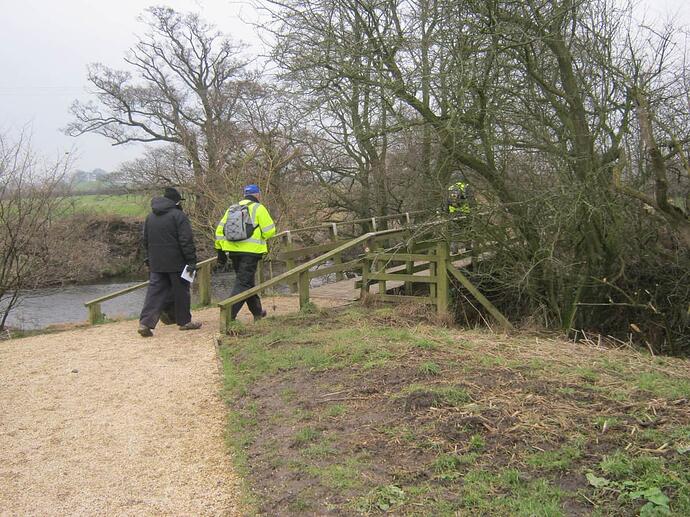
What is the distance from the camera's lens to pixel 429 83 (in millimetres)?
9812

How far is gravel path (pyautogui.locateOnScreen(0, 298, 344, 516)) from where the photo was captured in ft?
12.2

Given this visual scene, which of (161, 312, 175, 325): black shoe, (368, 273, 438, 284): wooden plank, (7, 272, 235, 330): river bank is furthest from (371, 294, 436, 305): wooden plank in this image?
(7, 272, 235, 330): river bank

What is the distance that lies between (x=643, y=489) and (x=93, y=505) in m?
3.02


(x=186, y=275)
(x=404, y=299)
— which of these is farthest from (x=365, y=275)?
(x=186, y=275)

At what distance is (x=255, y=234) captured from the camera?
8039 millimetres

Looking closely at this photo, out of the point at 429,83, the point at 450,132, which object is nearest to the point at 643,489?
the point at 450,132

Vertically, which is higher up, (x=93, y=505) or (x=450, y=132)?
(x=450, y=132)

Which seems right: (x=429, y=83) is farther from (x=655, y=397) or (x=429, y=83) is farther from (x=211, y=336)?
(x=655, y=397)

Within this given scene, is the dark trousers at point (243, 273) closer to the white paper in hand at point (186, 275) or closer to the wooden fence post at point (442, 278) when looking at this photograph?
the white paper in hand at point (186, 275)

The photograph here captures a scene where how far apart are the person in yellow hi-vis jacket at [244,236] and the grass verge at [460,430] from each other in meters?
2.02

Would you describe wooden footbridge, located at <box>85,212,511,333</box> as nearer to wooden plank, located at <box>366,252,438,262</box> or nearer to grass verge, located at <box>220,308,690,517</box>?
wooden plank, located at <box>366,252,438,262</box>

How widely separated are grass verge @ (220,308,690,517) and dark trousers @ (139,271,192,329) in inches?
79.3

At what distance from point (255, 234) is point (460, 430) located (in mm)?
4708

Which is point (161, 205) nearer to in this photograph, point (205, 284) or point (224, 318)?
point (224, 318)
